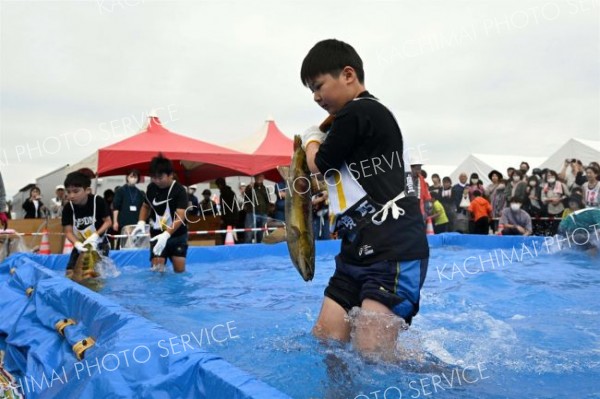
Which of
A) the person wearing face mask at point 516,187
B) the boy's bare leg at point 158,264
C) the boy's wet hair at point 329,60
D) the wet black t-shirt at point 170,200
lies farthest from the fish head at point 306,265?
the person wearing face mask at point 516,187

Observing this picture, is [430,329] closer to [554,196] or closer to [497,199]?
[554,196]

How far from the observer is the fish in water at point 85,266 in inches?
222

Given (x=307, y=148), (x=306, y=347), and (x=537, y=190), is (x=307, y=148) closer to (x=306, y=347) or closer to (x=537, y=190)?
(x=306, y=347)

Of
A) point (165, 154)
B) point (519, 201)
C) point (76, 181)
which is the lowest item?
point (519, 201)

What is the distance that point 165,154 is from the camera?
11.1 meters

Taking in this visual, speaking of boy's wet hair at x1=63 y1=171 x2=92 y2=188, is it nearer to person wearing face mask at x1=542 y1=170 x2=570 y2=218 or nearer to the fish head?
the fish head

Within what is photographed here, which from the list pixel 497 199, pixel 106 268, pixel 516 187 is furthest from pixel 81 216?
Answer: pixel 497 199

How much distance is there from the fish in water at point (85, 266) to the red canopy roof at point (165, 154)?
5.11 meters

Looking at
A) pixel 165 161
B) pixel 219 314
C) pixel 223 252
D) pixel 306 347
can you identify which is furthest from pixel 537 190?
pixel 306 347

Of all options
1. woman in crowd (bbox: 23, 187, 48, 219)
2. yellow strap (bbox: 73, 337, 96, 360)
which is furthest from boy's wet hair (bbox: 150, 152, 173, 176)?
woman in crowd (bbox: 23, 187, 48, 219)

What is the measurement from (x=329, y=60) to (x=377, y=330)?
115 cm

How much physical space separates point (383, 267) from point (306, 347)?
715mm

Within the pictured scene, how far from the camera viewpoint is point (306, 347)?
262 centimetres

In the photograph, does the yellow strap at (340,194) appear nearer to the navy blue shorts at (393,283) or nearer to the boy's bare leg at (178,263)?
the navy blue shorts at (393,283)
